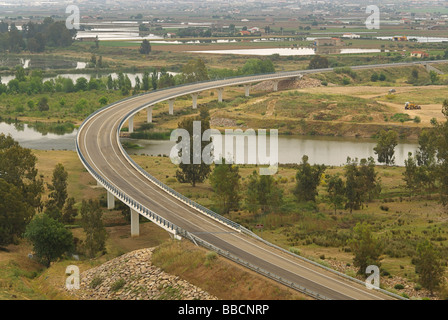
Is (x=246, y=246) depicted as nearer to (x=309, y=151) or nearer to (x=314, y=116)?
(x=309, y=151)

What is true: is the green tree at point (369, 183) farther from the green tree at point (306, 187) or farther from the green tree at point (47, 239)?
the green tree at point (47, 239)

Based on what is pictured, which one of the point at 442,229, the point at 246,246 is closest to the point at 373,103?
the point at 442,229

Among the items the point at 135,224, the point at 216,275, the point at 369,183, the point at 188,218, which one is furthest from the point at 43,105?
the point at 216,275

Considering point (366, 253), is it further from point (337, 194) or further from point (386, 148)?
point (386, 148)

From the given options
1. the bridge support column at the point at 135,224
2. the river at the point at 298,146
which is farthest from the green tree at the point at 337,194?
the river at the point at 298,146

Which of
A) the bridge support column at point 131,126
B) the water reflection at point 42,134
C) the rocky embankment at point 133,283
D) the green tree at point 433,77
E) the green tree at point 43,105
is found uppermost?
the green tree at point 433,77

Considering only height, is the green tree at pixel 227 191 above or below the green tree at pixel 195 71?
below

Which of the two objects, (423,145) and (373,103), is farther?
(373,103)
